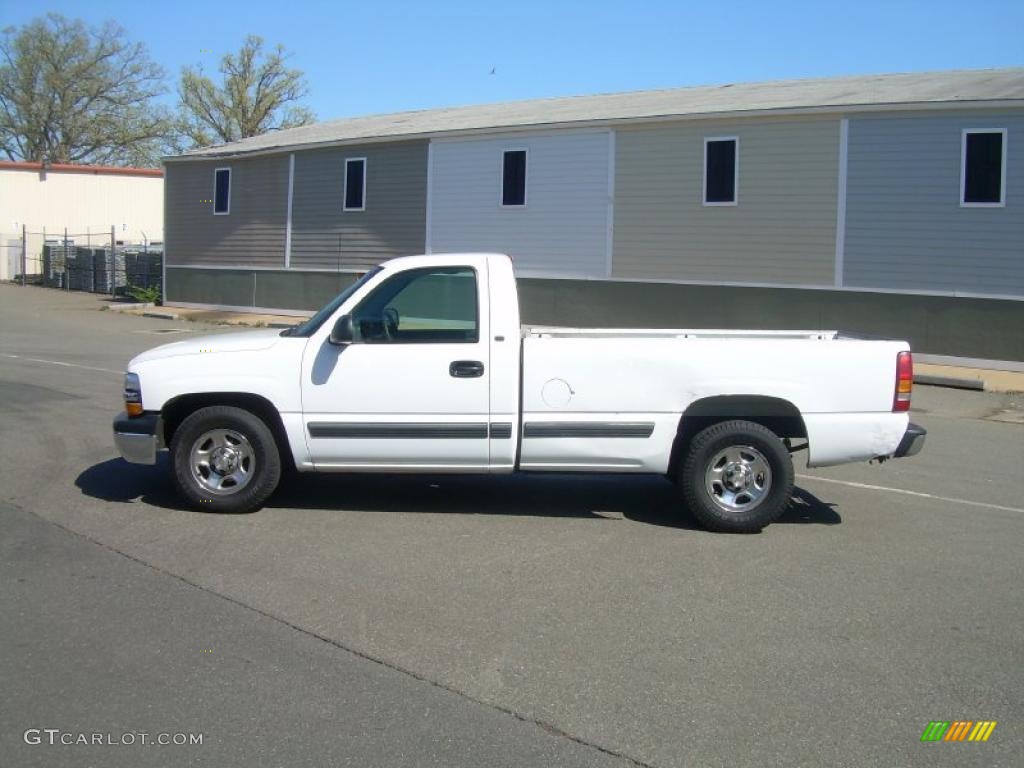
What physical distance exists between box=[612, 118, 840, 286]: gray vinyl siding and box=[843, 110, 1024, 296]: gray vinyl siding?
0.54 meters

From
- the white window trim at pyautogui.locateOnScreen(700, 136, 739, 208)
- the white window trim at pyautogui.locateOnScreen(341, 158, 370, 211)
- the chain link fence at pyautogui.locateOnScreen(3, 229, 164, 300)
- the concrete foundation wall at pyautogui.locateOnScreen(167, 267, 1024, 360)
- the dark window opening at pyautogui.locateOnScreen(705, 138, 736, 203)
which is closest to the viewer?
the concrete foundation wall at pyautogui.locateOnScreen(167, 267, 1024, 360)

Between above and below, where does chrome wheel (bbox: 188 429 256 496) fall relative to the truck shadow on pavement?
above

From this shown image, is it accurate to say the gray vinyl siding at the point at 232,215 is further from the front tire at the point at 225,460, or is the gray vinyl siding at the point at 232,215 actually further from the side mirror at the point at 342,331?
the side mirror at the point at 342,331

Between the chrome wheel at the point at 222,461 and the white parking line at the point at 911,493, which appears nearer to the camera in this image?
the chrome wheel at the point at 222,461

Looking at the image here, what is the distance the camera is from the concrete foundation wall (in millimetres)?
18641

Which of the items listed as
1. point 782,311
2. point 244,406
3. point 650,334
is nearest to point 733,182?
point 782,311

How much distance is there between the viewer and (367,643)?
491cm

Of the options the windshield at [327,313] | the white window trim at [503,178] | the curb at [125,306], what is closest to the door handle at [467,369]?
the windshield at [327,313]

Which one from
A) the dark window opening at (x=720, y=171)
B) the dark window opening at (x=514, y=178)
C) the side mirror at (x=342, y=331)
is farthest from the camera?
the dark window opening at (x=514, y=178)

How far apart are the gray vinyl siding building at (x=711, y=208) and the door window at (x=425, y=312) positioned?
1449 cm

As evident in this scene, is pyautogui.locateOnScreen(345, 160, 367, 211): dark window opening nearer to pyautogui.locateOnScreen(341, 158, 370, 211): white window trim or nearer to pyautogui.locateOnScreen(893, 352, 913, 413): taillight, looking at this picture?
pyautogui.locateOnScreen(341, 158, 370, 211): white window trim

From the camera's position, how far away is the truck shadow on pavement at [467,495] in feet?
25.0

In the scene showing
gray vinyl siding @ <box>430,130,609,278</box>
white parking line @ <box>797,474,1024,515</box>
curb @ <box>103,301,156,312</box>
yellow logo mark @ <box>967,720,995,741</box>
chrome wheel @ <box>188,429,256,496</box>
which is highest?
gray vinyl siding @ <box>430,130,609,278</box>

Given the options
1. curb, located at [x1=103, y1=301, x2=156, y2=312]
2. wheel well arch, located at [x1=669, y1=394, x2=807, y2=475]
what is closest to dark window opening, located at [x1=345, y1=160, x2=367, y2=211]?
curb, located at [x1=103, y1=301, x2=156, y2=312]
